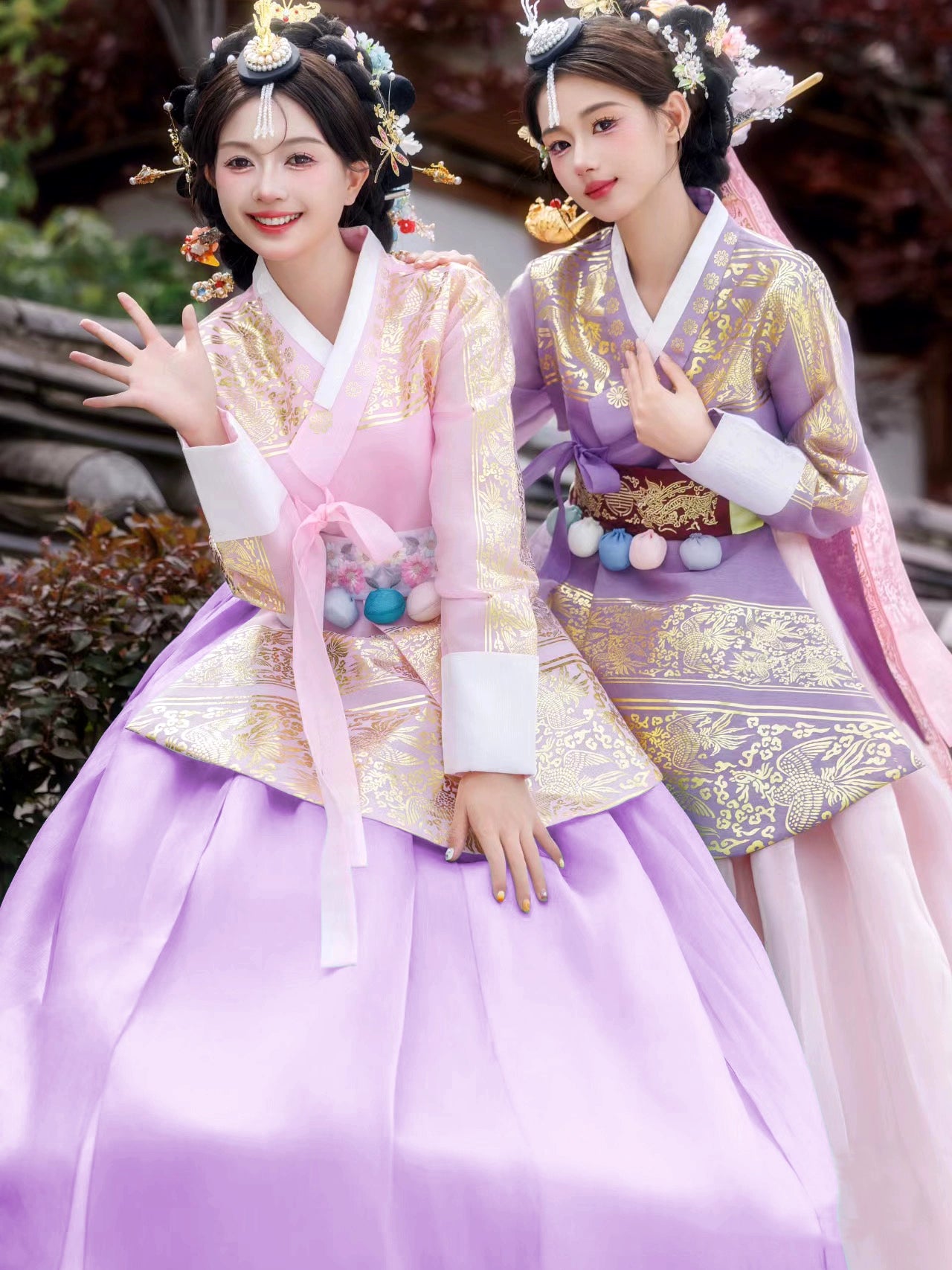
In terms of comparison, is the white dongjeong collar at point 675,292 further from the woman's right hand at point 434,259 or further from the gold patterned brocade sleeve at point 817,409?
the woman's right hand at point 434,259

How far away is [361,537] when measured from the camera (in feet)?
7.59

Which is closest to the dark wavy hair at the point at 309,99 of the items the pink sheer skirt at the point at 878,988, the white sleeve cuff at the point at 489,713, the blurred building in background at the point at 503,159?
the white sleeve cuff at the point at 489,713

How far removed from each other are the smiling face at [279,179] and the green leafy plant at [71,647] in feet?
3.38

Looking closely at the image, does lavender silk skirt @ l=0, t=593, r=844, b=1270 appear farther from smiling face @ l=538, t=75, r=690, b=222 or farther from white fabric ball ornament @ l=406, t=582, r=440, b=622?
smiling face @ l=538, t=75, r=690, b=222

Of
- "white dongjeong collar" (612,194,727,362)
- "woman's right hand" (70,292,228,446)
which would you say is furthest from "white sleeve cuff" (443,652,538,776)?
"white dongjeong collar" (612,194,727,362)

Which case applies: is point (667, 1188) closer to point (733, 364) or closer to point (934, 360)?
point (733, 364)

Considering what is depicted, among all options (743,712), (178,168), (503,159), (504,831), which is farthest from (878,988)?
(503,159)

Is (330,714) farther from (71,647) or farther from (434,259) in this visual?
(71,647)

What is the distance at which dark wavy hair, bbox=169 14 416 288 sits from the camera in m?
2.30

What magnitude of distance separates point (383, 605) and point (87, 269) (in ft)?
14.0

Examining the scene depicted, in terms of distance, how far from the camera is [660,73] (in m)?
2.45

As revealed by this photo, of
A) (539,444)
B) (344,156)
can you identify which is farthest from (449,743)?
(539,444)

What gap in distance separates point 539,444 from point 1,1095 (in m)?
3.05

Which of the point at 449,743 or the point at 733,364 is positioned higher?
the point at 733,364
